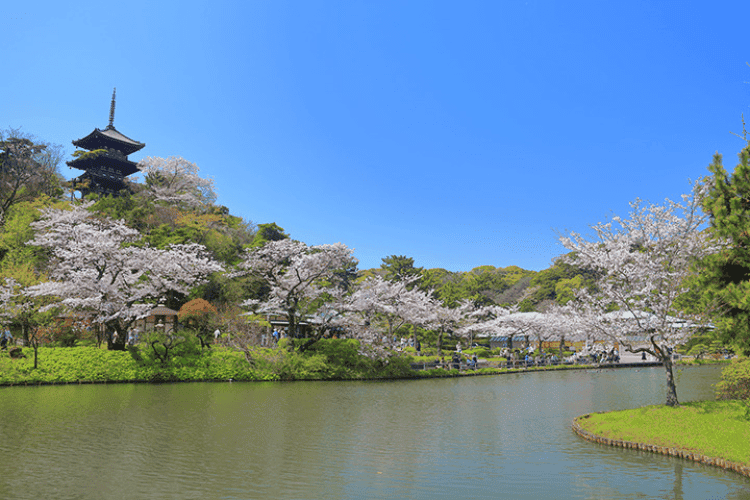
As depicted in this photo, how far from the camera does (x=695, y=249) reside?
16.6 meters

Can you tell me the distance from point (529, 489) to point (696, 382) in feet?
81.0

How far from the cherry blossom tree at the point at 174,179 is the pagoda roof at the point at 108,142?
2.08 m

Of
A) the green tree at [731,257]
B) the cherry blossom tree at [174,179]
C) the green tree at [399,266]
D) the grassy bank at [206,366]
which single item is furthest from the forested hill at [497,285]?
the green tree at [731,257]

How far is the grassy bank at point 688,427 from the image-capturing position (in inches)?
437

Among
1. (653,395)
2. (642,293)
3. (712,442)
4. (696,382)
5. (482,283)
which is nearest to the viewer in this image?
(712,442)

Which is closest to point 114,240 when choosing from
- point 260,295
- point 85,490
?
point 260,295

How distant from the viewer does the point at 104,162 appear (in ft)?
178

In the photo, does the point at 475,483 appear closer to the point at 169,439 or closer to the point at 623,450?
the point at 623,450

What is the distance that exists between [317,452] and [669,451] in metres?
8.35

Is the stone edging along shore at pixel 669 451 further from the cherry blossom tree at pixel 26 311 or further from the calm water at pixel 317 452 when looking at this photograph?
the cherry blossom tree at pixel 26 311

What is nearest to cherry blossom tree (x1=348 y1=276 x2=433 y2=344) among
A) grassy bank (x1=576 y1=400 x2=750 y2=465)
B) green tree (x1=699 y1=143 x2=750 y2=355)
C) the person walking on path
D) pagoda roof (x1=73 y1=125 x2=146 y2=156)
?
grassy bank (x1=576 y1=400 x2=750 y2=465)

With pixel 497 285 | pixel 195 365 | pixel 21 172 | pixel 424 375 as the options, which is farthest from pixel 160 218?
pixel 497 285

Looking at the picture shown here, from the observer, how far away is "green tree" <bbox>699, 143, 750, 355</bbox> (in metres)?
11.7

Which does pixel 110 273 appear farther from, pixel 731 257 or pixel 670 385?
pixel 731 257
